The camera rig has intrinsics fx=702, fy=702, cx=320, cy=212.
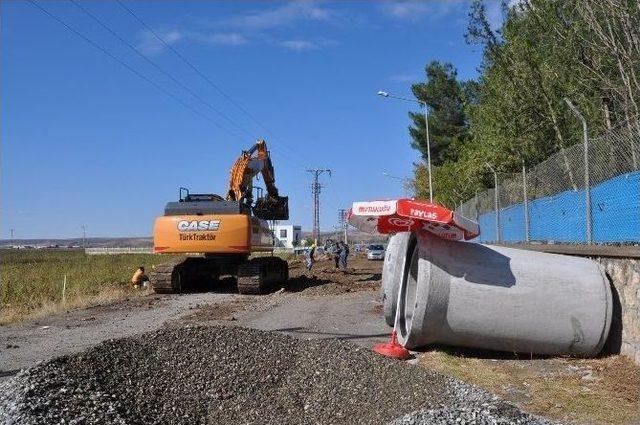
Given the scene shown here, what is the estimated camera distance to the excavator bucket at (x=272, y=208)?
22609 mm

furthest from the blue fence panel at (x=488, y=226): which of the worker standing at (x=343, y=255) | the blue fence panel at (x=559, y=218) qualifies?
the worker standing at (x=343, y=255)

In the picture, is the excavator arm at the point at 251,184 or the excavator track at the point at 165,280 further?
the excavator arm at the point at 251,184

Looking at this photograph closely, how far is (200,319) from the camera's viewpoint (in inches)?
539

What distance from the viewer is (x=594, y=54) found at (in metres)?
16.8

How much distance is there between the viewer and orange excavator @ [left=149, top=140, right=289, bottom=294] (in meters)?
19.4

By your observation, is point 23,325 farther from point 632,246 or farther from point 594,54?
point 594,54

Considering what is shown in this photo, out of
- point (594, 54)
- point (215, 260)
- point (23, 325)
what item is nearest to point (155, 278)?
point (215, 260)

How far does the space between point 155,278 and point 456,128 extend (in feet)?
112

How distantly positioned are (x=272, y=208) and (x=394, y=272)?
526 inches

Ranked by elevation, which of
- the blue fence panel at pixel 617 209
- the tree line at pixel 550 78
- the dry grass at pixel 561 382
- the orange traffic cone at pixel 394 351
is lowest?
the dry grass at pixel 561 382

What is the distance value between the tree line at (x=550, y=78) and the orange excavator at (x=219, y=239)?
800 cm

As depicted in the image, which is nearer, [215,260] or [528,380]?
[528,380]

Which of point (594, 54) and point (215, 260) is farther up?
point (594, 54)

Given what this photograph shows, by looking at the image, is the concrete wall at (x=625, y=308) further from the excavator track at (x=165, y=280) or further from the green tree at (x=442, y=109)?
the green tree at (x=442, y=109)
